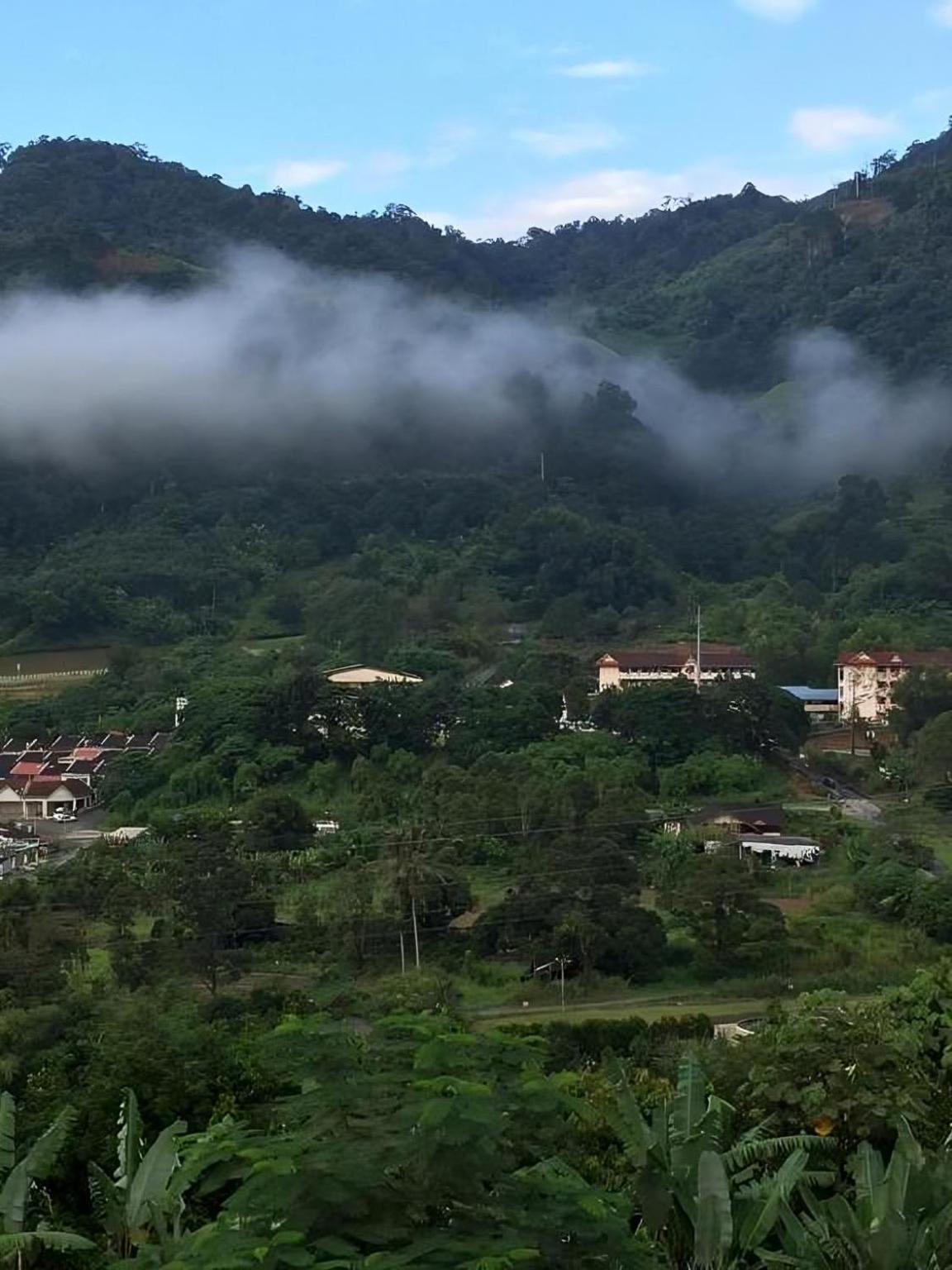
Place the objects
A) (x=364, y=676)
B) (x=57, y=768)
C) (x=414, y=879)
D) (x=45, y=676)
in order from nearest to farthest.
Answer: (x=414, y=879) → (x=57, y=768) → (x=364, y=676) → (x=45, y=676)

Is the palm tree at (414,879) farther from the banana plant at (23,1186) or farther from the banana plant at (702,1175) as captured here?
the banana plant at (23,1186)

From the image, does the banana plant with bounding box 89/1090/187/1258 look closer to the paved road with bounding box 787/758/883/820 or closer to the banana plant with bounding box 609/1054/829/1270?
the banana plant with bounding box 609/1054/829/1270

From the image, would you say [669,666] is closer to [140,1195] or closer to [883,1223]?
[140,1195]

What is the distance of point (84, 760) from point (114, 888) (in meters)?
Result: 8.54

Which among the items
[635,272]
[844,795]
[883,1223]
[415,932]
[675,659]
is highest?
[635,272]

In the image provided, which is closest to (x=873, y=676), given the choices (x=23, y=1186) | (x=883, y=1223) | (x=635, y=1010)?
(x=635, y=1010)

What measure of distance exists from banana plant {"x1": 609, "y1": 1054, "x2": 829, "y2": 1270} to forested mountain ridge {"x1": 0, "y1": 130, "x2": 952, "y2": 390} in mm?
49539

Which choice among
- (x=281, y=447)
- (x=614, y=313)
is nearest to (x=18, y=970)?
(x=281, y=447)

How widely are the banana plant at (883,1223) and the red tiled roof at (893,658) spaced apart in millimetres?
20904

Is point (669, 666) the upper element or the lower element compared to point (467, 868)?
upper

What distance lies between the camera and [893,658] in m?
28.2

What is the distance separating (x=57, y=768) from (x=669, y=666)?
1046 centimetres

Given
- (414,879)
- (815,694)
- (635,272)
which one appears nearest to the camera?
(414,879)

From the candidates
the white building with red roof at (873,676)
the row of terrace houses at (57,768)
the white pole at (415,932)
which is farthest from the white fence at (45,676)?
the white pole at (415,932)
